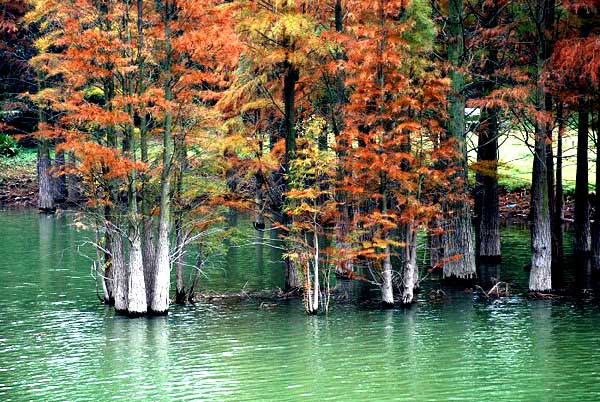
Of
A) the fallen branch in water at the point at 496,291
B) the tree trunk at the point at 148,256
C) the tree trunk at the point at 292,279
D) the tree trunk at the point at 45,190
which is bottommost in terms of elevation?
the fallen branch in water at the point at 496,291

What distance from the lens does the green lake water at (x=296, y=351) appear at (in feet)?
53.7

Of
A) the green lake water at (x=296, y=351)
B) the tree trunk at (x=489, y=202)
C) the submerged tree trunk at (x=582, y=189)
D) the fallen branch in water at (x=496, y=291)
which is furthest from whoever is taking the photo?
the tree trunk at (x=489, y=202)

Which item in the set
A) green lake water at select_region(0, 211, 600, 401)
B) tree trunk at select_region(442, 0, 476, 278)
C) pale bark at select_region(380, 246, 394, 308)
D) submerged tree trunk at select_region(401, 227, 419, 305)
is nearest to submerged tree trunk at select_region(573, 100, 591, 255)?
tree trunk at select_region(442, 0, 476, 278)

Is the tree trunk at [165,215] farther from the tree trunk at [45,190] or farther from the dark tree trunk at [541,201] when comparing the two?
the tree trunk at [45,190]

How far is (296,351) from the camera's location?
19422mm

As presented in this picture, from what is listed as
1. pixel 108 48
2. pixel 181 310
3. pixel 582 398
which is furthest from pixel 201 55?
pixel 582 398

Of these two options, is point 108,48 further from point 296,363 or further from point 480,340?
point 480,340

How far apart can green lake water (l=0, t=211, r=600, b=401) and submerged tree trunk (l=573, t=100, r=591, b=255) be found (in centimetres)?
412

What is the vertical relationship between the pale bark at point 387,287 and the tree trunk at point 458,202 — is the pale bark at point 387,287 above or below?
below

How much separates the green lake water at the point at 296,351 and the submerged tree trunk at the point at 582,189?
412cm

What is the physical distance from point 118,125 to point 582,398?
44.9 ft

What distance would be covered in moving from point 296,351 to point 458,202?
9519mm

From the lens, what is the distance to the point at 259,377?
17266mm

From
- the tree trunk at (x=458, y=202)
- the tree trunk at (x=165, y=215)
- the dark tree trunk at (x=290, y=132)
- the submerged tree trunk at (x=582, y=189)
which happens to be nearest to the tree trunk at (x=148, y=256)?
the tree trunk at (x=165, y=215)
